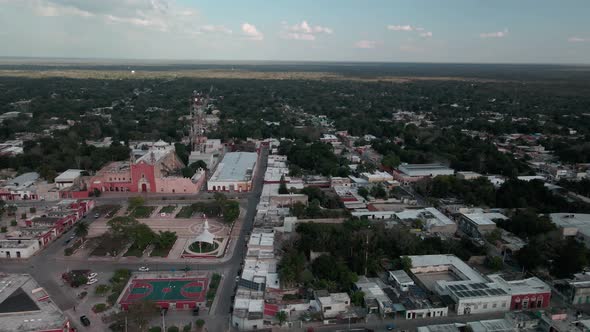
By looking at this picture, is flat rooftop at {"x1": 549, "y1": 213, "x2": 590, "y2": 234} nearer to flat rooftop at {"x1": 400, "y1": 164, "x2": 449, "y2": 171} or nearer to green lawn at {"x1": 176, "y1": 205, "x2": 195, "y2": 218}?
flat rooftop at {"x1": 400, "y1": 164, "x2": 449, "y2": 171}

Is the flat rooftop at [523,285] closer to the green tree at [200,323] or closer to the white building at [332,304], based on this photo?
the white building at [332,304]

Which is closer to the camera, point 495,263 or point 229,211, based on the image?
point 495,263

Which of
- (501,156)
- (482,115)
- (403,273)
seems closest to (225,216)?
(403,273)

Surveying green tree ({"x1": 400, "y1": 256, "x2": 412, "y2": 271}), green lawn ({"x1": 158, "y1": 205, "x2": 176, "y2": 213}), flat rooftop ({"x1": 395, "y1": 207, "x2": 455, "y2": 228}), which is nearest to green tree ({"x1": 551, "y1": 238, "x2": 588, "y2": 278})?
flat rooftop ({"x1": 395, "y1": 207, "x2": 455, "y2": 228})

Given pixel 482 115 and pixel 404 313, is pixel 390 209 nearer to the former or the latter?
pixel 404 313

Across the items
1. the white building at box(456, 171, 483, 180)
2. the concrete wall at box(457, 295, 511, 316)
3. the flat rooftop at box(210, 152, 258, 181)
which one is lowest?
the concrete wall at box(457, 295, 511, 316)

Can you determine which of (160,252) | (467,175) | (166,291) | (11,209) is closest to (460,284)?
(166,291)

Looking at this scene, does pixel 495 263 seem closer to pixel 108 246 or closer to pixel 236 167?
pixel 108 246
